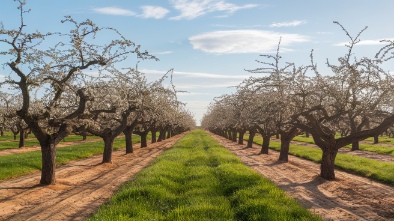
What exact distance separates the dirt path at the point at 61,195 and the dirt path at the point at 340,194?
9.28m

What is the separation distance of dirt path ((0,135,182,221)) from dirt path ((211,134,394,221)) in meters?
9.28

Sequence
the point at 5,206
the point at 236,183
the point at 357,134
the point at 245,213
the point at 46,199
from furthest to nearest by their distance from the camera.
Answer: the point at 357,134 < the point at 236,183 < the point at 46,199 < the point at 5,206 < the point at 245,213

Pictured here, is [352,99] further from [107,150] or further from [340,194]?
[107,150]

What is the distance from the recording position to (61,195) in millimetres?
17172

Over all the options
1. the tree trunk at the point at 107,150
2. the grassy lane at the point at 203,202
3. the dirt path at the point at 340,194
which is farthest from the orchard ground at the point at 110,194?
the tree trunk at the point at 107,150

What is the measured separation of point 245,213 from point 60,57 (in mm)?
13191

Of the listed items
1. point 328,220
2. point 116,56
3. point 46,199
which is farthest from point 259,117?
point 46,199

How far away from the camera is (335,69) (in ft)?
69.9

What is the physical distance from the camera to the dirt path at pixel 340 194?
13977 millimetres

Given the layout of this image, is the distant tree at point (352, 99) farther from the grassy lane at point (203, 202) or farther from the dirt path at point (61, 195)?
the dirt path at point (61, 195)

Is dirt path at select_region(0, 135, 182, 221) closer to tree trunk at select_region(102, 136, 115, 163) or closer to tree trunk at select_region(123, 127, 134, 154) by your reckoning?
tree trunk at select_region(102, 136, 115, 163)

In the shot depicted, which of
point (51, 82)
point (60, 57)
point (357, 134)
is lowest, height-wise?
point (357, 134)

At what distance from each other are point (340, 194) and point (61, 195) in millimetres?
13846

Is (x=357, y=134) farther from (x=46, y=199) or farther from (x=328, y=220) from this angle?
(x=46, y=199)
